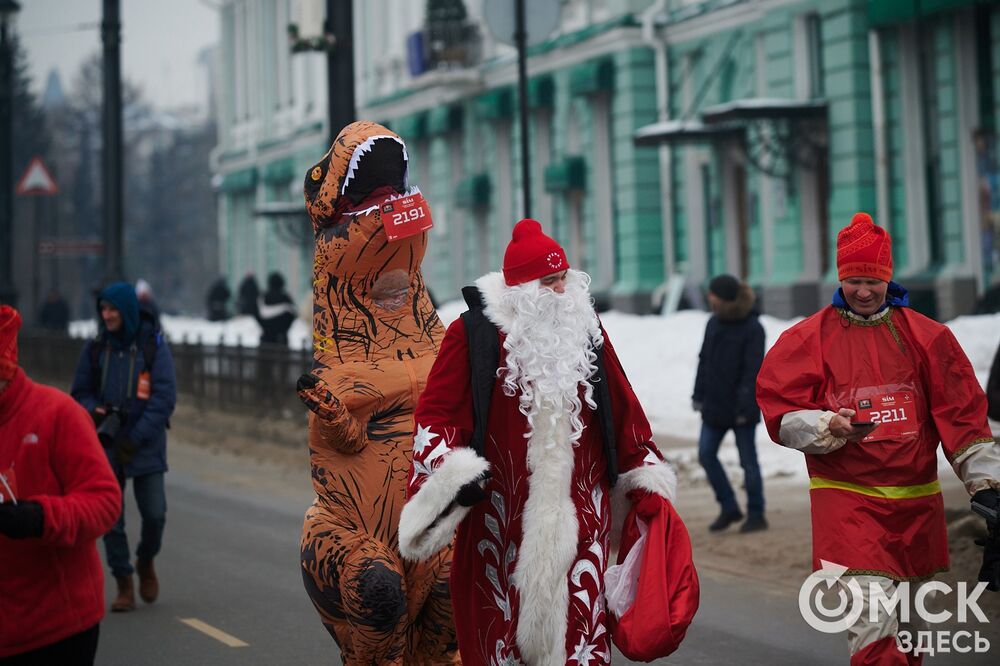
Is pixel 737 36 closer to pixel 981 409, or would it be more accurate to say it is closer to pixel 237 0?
pixel 981 409

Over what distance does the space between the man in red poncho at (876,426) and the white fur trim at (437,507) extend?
1501mm

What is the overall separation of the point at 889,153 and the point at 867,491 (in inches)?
671

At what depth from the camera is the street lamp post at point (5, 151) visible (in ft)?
77.5

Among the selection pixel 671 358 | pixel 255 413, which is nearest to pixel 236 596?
pixel 255 413

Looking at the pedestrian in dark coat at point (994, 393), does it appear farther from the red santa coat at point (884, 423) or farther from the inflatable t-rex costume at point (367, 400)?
the inflatable t-rex costume at point (367, 400)

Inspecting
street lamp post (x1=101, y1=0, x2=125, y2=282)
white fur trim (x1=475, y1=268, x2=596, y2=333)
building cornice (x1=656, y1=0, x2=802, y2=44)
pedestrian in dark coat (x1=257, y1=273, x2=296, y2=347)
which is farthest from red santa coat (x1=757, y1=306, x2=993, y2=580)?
building cornice (x1=656, y1=0, x2=802, y2=44)

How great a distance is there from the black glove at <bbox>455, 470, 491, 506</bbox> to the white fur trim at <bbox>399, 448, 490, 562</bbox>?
13 mm

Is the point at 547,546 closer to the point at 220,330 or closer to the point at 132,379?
the point at 132,379

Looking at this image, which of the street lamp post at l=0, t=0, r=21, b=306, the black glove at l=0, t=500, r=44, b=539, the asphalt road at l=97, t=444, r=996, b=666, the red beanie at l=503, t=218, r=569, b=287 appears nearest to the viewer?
the black glove at l=0, t=500, r=44, b=539

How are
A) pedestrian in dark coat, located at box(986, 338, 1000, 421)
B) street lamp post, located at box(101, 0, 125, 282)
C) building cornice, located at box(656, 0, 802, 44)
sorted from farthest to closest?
building cornice, located at box(656, 0, 802, 44) < street lamp post, located at box(101, 0, 125, 282) < pedestrian in dark coat, located at box(986, 338, 1000, 421)

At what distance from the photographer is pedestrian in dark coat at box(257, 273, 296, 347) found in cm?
1964

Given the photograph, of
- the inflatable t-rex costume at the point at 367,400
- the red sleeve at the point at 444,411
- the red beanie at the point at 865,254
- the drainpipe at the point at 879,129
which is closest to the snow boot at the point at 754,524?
the red beanie at the point at 865,254

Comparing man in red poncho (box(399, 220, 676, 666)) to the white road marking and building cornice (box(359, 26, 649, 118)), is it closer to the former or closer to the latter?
the white road marking

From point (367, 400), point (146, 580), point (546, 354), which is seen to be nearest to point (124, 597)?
point (146, 580)
